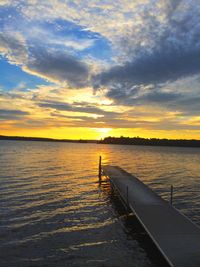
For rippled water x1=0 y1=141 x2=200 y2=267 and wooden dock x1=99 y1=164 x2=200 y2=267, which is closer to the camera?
wooden dock x1=99 y1=164 x2=200 y2=267

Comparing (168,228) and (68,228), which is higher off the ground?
(168,228)

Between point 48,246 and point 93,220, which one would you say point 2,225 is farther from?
point 93,220

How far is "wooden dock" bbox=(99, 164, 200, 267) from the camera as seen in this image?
10706 mm

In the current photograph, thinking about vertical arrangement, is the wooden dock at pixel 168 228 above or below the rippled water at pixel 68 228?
above

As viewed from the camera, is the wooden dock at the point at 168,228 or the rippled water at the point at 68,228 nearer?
the wooden dock at the point at 168,228

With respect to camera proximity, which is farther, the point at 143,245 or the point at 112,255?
the point at 143,245

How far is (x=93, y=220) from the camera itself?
17750mm

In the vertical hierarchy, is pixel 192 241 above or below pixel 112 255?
above

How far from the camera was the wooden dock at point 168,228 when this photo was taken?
35.1ft

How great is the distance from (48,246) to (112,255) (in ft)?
10.5

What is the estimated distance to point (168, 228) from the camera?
14016mm

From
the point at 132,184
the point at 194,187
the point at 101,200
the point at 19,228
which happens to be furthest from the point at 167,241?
the point at 194,187

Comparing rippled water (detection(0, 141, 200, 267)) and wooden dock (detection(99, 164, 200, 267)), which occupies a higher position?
wooden dock (detection(99, 164, 200, 267))

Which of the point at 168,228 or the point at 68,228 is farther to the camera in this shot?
the point at 68,228
